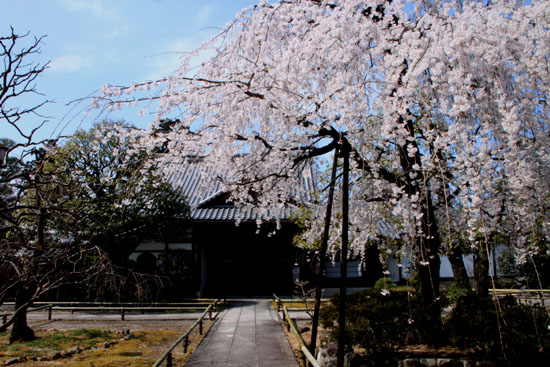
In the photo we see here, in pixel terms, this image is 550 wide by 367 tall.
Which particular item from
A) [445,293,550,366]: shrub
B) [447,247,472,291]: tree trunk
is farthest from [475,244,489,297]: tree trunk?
[445,293,550,366]: shrub

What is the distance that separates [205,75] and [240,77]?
1.83ft

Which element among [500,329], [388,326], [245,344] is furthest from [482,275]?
[245,344]

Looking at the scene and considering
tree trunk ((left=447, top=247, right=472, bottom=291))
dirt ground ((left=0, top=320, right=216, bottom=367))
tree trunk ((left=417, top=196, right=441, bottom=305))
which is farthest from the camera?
tree trunk ((left=447, top=247, right=472, bottom=291))

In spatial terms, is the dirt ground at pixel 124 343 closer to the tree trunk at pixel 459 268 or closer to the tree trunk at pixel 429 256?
the tree trunk at pixel 429 256

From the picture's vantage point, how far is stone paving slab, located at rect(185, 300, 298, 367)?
23.5 ft

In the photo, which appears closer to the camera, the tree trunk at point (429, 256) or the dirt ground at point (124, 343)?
the tree trunk at point (429, 256)

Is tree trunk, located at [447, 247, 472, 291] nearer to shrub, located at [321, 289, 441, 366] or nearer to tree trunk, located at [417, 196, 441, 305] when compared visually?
tree trunk, located at [417, 196, 441, 305]

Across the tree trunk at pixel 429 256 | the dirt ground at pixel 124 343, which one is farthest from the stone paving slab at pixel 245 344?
the tree trunk at pixel 429 256

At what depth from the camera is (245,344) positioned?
8531 millimetres

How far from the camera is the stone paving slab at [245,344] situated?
7156mm

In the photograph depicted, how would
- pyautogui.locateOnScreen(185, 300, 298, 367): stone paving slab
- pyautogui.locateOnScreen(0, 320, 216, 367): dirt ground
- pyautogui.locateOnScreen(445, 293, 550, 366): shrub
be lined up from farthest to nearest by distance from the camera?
pyautogui.locateOnScreen(0, 320, 216, 367): dirt ground → pyautogui.locateOnScreen(185, 300, 298, 367): stone paving slab → pyautogui.locateOnScreen(445, 293, 550, 366): shrub

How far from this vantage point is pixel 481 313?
251 inches

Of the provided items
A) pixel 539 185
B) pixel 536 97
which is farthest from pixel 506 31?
pixel 539 185

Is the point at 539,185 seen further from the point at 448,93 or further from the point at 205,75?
the point at 205,75
